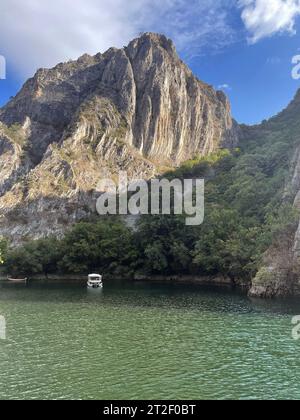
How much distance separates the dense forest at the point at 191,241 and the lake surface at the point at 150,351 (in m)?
21.0

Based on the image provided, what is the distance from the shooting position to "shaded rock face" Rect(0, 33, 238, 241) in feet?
468

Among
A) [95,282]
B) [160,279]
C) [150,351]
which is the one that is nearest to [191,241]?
[160,279]

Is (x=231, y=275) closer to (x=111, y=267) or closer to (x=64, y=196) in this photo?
(x=111, y=267)

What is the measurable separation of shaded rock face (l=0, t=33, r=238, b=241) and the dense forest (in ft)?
93.6

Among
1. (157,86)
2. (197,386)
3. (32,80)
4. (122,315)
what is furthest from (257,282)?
(32,80)

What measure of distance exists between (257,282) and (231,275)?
1890cm

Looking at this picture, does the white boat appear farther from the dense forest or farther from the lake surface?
the lake surface

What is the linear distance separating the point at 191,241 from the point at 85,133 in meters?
88.3

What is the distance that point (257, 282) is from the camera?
63812 mm

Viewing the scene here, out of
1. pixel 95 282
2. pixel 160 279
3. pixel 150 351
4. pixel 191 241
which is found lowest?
pixel 160 279

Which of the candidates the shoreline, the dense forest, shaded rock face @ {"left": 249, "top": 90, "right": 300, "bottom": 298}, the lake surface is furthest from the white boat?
shaded rock face @ {"left": 249, "top": 90, "right": 300, "bottom": 298}

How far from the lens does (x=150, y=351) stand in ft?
107

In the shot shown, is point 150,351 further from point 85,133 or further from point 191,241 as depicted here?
point 85,133

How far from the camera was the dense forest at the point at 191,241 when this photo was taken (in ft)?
255
